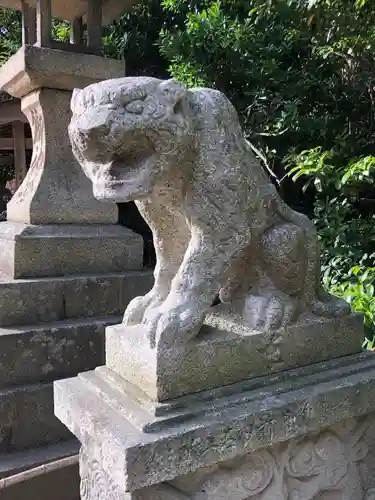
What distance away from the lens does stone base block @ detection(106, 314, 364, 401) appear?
1.12 m

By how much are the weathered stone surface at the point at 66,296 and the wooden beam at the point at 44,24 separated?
116cm

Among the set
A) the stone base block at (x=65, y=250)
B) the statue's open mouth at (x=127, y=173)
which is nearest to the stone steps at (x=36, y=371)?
the stone base block at (x=65, y=250)

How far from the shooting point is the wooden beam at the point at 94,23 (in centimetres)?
245

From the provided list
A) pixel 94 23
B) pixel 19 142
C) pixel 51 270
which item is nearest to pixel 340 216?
pixel 94 23

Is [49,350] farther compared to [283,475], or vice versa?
[49,350]

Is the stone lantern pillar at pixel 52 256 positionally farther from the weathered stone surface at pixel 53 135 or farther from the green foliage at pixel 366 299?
the green foliage at pixel 366 299

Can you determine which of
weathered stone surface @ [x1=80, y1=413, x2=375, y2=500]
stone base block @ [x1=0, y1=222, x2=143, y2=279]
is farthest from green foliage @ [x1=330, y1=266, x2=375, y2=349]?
stone base block @ [x1=0, y1=222, x2=143, y2=279]

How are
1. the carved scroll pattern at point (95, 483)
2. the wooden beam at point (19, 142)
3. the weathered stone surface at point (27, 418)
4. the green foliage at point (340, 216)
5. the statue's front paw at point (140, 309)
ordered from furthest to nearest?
the wooden beam at point (19, 142), the green foliage at point (340, 216), the weathered stone surface at point (27, 418), the statue's front paw at point (140, 309), the carved scroll pattern at point (95, 483)

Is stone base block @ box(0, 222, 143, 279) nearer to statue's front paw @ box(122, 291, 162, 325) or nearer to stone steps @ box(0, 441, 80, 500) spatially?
stone steps @ box(0, 441, 80, 500)

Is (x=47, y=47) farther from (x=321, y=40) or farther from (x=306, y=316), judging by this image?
(x=321, y=40)

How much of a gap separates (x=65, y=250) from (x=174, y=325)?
130cm

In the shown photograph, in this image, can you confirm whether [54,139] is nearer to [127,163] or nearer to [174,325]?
[127,163]

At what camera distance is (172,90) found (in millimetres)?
1101

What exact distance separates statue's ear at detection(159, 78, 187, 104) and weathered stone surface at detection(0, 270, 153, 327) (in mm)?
1341
